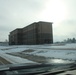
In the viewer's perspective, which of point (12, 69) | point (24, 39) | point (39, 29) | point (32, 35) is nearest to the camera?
point (12, 69)

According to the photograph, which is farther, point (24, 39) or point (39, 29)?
point (24, 39)

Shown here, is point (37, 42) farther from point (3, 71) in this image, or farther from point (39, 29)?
point (3, 71)

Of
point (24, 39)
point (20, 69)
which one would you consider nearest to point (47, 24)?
point (24, 39)

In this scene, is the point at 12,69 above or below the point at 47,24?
below

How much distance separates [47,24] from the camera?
306ft

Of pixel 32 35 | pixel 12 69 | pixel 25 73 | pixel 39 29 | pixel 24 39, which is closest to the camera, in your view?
pixel 25 73

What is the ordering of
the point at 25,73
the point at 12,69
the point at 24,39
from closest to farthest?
the point at 25,73, the point at 12,69, the point at 24,39

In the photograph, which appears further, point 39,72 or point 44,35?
point 44,35

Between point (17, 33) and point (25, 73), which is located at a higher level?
point (17, 33)

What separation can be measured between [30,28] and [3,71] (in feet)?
318

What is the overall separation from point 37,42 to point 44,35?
4973mm

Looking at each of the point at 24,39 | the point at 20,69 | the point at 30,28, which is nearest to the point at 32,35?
the point at 30,28

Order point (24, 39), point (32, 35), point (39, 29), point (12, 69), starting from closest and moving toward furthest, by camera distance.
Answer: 1. point (12, 69)
2. point (39, 29)
3. point (32, 35)
4. point (24, 39)

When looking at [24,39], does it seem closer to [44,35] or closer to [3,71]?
[44,35]
